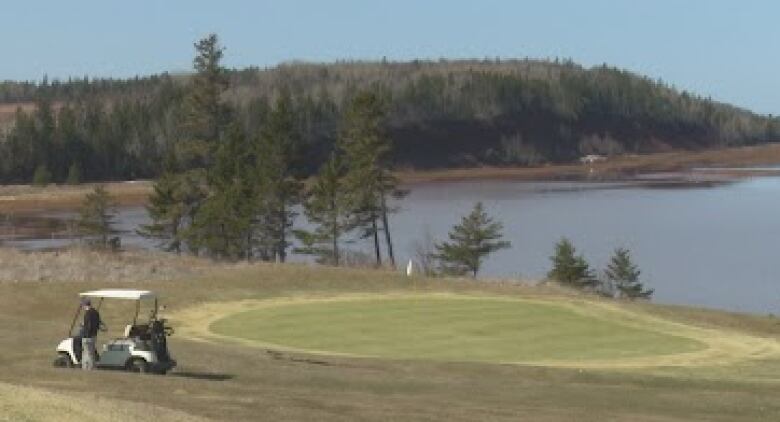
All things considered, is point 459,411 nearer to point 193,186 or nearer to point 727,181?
point 193,186

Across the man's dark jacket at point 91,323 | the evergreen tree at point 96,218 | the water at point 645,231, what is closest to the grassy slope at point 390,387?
the man's dark jacket at point 91,323

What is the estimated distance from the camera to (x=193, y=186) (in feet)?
269

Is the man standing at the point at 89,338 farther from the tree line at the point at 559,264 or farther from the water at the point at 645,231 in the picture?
the water at the point at 645,231

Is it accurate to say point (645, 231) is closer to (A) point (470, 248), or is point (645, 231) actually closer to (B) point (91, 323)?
(A) point (470, 248)

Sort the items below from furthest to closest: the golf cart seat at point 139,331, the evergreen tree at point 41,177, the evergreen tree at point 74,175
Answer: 1. the evergreen tree at point 74,175
2. the evergreen tree at point 41,177
3. the golf cart seat at point 139,331

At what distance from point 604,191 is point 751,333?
117652 mm

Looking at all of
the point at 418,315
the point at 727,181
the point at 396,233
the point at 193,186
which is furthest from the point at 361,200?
the point at 727,181

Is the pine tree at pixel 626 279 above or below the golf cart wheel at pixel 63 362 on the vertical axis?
below

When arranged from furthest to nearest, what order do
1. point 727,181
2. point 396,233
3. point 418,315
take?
point 727,181
point 396,233
point 418,315

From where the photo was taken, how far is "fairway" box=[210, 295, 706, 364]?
1310 inches

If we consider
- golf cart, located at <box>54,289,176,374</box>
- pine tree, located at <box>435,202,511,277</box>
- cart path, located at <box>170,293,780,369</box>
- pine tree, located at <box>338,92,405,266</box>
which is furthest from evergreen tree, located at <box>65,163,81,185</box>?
golf cart, located at <box>54,289,176,374</box>

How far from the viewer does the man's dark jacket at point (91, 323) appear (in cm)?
2603

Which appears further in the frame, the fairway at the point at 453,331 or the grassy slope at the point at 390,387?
the fairway at the point at 453,331

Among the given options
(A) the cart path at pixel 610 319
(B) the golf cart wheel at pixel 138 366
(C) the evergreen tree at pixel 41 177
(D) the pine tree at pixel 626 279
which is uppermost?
(C) the evergreen tree at pixel 41 177
